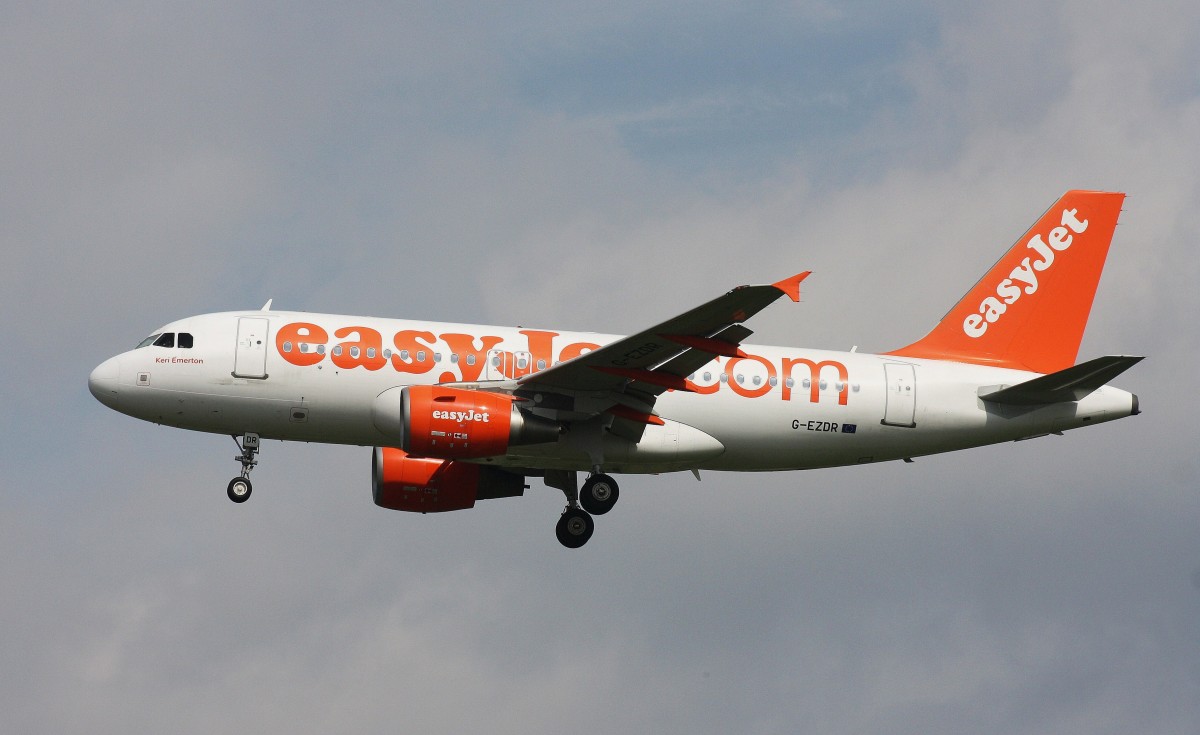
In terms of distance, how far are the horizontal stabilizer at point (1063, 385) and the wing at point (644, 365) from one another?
7606 millimetres

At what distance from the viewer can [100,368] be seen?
3819 centimetres

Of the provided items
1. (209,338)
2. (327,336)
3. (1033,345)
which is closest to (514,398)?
(327,336)

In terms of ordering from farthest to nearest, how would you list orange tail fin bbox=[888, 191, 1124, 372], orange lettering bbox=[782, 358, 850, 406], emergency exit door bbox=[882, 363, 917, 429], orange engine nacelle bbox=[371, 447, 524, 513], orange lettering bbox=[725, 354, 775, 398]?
orange tail fin bbox=[888, 191, 1124, 372] < orange engine nacelle bbox=[371, 447, 524, 513] < emergency exit door bbox=[882, 363, 917, 429] < orange lettering bbox=[782, 358, 850, 406] < orange lettering bbox=[725, 354, 775, 398]

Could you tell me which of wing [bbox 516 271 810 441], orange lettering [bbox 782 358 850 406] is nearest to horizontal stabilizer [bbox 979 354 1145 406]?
orange lettering [bbox 782 358 850 406]

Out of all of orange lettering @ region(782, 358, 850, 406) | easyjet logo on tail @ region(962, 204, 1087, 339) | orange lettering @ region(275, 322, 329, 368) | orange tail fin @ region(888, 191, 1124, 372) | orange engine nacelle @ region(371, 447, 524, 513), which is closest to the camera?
orange lettering @ region(275, 322, 329, 368)

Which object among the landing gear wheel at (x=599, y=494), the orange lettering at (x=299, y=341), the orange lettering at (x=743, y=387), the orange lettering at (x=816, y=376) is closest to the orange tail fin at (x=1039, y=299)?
the orange lettering at (x=816, y=376)

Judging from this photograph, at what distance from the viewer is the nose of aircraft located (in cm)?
3784

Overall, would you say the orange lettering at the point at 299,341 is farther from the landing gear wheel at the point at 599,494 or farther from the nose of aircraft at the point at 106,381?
the landing gear wheel at the point at 599,494

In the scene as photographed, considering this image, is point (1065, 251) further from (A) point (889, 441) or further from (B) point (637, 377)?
(B) point (637, 377)

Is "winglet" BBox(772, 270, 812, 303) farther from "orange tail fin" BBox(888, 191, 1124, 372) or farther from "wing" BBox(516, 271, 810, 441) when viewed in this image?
"orange tail fin" BBox(888, 191, 1124, 372)

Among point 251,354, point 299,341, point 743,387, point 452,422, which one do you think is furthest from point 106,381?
point 743,387

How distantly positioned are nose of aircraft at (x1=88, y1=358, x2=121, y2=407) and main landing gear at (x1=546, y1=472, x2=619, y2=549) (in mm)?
10825

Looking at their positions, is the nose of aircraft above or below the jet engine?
above

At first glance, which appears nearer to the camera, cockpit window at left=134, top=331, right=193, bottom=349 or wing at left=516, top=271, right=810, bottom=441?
wing at left=516, top=271, right=810, bottom=441
